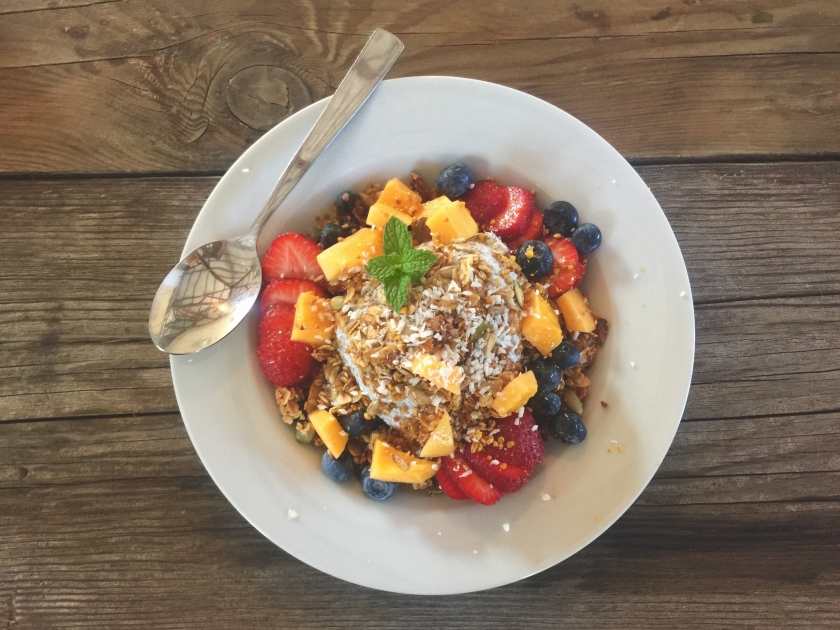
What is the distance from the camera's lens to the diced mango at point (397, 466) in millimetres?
1198

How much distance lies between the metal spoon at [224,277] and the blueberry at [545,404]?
2.15 ft

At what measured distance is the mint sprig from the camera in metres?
1.16

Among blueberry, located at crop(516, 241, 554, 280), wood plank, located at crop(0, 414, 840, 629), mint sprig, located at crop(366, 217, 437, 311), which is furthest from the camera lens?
wood plank, located at crop(0, 414, 840, 629)

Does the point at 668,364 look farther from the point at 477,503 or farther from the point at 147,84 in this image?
the point at 147,84

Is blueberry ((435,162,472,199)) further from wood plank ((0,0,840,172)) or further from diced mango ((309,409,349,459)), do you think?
diced mango ((309,409,349,459))

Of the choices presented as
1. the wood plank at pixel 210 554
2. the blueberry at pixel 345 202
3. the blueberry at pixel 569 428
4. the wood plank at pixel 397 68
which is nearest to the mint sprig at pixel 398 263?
the blueberry at pixel 345 202

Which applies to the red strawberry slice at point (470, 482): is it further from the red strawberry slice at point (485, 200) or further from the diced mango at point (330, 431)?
the red strawberry slice at point (485, 200)

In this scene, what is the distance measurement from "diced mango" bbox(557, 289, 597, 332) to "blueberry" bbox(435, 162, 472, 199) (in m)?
0.34

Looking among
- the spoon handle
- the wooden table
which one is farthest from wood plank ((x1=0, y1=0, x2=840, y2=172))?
the spoon handle

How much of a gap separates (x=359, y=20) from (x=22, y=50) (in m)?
0.90

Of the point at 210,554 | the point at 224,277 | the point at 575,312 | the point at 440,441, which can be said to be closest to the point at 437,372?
the point at 440,441

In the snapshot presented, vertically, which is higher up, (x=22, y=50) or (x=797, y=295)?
(x=22, y=50)

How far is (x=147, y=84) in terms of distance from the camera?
154 centimetres

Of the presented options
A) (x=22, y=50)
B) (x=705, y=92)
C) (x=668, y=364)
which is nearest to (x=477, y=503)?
(x=668, y=364)
